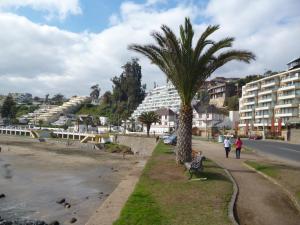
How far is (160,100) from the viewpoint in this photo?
159125mm

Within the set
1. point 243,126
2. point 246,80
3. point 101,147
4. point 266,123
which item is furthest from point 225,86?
point 101,147

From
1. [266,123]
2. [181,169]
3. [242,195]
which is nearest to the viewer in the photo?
[242,195]

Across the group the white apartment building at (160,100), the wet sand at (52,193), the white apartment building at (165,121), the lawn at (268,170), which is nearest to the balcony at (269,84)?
the white apartment building at (165,121)

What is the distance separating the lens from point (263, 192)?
1527 cm

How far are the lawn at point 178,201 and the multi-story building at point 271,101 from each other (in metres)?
72.9

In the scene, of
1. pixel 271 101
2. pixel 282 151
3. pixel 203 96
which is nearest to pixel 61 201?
pixel 282 151

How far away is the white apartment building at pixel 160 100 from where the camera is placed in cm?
14850

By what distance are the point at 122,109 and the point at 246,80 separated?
46.7 m

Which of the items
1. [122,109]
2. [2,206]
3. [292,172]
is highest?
[122,109]

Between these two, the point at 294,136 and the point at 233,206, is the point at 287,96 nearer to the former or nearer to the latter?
the point at 294,136

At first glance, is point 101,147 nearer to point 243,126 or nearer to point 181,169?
point 181,169

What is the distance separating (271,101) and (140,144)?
166 feet

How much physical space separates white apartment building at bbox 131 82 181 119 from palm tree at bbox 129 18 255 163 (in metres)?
121

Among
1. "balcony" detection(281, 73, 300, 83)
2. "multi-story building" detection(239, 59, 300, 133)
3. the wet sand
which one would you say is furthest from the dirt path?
"balcony" detection(281, 73, 300, 83)
